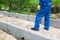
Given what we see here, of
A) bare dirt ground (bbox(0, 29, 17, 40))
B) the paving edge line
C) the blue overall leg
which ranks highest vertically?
the blue overall leg

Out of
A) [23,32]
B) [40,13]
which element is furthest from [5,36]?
[40,13]

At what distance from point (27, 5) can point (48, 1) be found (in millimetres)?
7918

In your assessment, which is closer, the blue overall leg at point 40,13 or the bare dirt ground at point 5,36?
the bare dirt ground at point 5,36

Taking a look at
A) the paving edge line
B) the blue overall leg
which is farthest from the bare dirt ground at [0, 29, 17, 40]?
the blue overall leg

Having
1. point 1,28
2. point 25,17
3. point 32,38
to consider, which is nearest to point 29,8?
point 25,17

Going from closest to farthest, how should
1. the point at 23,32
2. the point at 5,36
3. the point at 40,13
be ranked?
1. the point at 23,32
2. the point at 5,36
3. the point at 40,13

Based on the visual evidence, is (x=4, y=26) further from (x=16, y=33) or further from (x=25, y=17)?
(x=25, y=17)

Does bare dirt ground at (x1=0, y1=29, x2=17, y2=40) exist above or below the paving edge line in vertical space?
below

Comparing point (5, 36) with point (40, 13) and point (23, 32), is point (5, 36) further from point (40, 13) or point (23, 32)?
point (40, 13)

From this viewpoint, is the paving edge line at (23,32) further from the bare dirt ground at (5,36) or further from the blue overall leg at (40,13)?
the blue overall leg at (40,13)

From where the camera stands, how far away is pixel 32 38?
241 inches

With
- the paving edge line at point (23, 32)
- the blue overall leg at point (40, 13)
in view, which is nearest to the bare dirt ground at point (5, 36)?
the paving edge line at point (23, 32)

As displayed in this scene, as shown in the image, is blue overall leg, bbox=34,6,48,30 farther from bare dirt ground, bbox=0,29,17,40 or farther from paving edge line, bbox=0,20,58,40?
bare dirt ground, bbox=0,29,17,40

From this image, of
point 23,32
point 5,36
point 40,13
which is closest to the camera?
point 23,32
